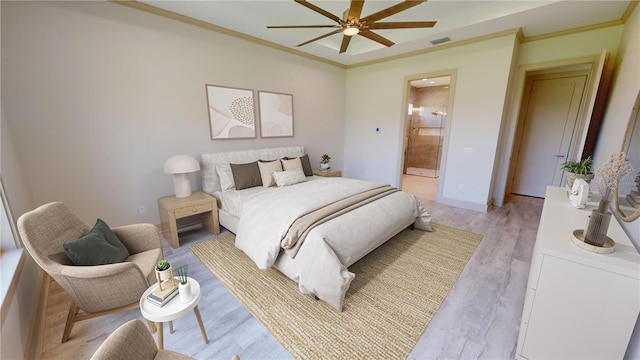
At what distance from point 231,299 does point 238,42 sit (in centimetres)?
354

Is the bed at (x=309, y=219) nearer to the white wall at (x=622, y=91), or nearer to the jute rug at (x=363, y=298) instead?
the jute rug at (x=363, y=298)

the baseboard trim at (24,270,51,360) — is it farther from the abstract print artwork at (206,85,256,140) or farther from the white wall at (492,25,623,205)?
the white wall at (492,25,623,205)

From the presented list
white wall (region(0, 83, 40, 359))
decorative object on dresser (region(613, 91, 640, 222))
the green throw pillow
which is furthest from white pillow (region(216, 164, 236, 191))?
decorative object on dresser (region(613, 91, 640, 222))

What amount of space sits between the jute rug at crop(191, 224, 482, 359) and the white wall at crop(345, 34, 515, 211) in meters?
1.56

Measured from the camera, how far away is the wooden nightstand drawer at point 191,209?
2835 millimetres

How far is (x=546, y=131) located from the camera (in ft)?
15.2

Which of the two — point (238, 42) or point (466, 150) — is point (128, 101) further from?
point (466, 150)

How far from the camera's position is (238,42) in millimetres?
3637

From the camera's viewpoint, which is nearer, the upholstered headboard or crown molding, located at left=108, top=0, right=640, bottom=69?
crown molding, located at left=108, top=0, right=640, bottom=69

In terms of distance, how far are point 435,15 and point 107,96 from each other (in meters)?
4.34

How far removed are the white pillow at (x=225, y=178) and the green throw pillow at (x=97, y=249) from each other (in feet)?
5.24

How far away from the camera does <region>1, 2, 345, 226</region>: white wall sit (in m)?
2.30

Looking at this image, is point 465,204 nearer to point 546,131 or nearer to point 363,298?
point 546,131

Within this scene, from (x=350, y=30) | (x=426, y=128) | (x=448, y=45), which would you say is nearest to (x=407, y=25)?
Answer: (x=350, y=30)
